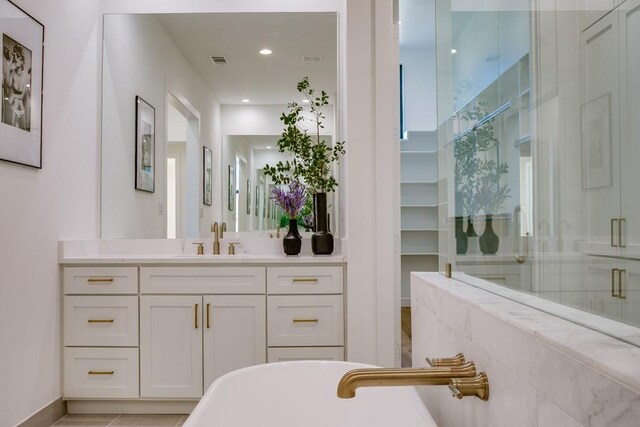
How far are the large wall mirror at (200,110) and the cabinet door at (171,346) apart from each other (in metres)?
0.62

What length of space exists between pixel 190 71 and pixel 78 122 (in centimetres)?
82

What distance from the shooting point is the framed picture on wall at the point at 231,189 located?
300cm

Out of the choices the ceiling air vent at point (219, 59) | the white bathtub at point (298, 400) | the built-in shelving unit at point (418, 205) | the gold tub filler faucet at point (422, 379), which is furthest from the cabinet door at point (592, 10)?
the built-in shelving unit at point (418, 205)

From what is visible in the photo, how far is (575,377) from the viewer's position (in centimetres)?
48

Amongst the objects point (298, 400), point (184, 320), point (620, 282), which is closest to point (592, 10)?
point (620, 282)

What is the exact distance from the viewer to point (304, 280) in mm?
2469

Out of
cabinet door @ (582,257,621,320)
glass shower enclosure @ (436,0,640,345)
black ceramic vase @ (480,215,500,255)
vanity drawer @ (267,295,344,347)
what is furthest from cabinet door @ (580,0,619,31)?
vanity drawer @ (267,295,344,347)

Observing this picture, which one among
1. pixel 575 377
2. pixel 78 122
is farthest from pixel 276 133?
pixel 575 377

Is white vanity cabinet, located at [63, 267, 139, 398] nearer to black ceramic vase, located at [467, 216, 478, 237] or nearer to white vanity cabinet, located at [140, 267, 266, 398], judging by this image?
white vanity cabinet, located at [140, 267, 266, 398]

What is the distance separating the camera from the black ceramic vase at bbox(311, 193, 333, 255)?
106 inches

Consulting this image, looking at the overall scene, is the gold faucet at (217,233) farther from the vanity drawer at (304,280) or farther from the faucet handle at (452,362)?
the faucet handle at (452,362)

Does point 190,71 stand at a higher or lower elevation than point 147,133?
higher

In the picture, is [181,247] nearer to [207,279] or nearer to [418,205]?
[207,279]

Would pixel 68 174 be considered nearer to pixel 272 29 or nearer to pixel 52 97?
pixel 52 97
